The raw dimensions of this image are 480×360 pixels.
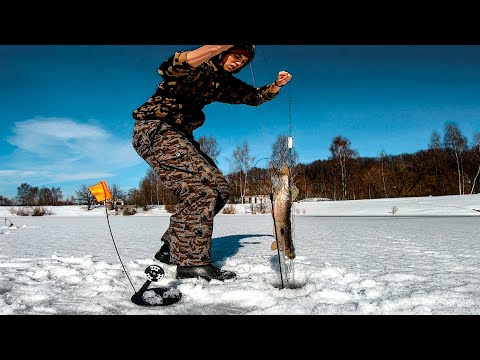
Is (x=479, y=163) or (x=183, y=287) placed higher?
(x=479, y=163)

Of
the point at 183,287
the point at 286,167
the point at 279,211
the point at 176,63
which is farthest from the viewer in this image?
the point at 286,167

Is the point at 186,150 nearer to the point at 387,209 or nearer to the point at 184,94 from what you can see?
the point at 184,94

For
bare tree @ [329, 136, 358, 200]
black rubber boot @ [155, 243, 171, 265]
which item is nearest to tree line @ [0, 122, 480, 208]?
bare tree @ [329, 136, 358, 200]

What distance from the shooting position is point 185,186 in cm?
238

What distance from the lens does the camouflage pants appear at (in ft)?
7.66

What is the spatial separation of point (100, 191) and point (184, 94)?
109 centimetres

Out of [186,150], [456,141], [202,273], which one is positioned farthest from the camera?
[456,141]

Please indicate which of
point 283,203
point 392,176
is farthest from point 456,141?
point 283,203

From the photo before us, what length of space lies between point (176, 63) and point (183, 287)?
1.41 metres

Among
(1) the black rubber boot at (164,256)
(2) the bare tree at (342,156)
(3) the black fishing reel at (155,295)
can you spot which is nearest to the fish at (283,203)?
(1) the black rubber boot at (164,256)
